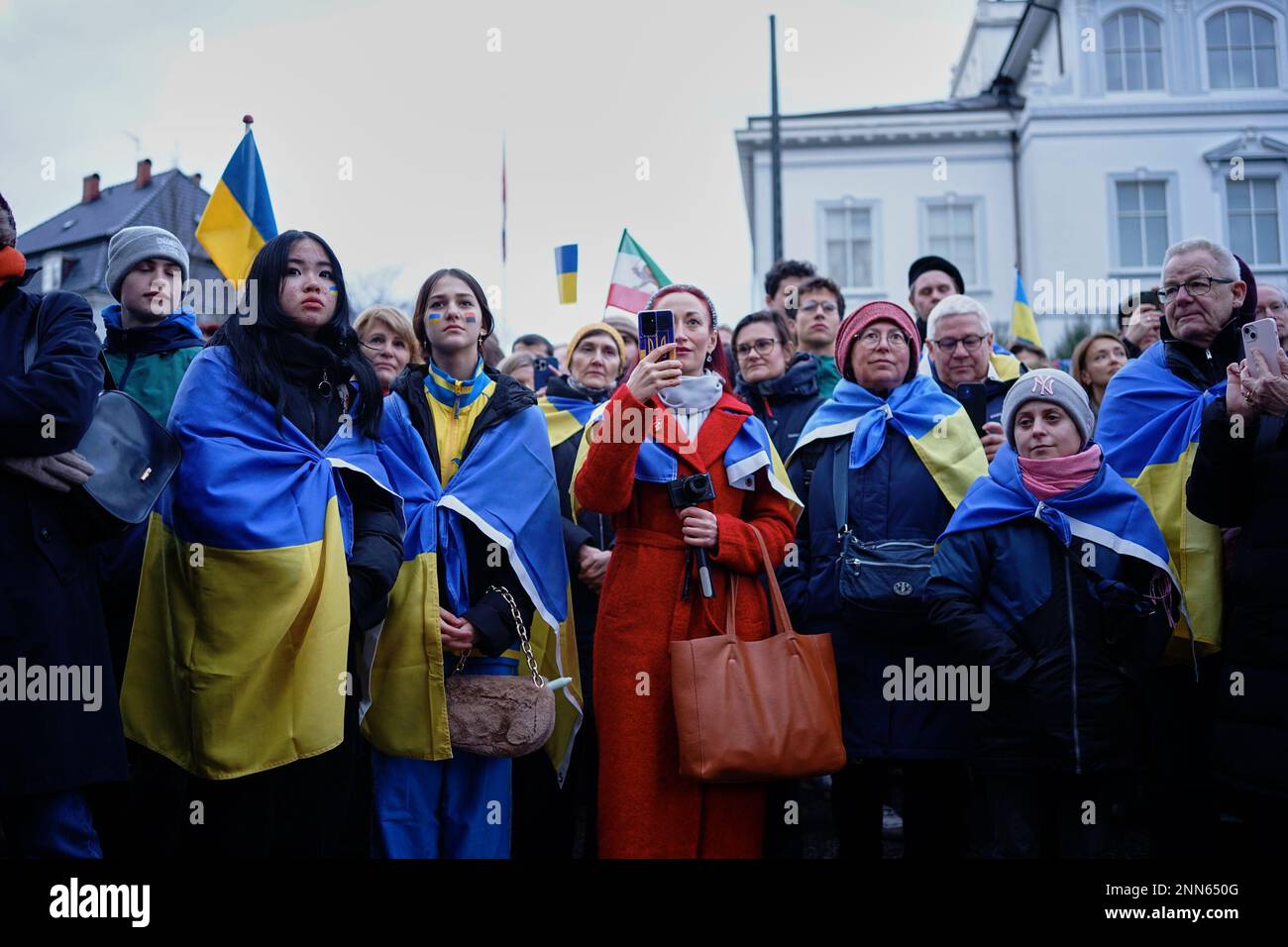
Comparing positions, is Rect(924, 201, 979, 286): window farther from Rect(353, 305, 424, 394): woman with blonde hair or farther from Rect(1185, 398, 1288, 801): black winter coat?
Rect(1185, 398, 1288, 801): black winter coat

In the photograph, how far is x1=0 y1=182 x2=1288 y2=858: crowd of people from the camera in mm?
3125

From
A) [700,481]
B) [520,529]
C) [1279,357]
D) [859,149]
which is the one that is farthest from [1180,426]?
[859,149]

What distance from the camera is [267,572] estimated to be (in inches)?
124

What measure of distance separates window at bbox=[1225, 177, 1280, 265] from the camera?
21.8 m

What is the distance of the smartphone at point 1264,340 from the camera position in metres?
3.41

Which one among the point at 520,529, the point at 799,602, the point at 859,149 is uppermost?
the point at 859,149

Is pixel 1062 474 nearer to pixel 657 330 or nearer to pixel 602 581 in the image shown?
pixel 657 330

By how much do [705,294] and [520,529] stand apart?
48.5 inches

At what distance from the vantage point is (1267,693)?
3.19 metres

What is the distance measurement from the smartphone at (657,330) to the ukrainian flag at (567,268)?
3.70 metres

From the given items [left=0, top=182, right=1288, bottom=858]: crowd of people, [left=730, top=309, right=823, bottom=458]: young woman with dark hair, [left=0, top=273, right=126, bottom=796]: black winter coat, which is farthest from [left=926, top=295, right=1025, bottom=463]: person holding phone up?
[left=0, top=273, right=126, bottom=796]: black winter coat

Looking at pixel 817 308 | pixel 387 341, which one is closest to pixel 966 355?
pixel 817 308

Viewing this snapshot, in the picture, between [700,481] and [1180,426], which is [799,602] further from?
[1180,426]

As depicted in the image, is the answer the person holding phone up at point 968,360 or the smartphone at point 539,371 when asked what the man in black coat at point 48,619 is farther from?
the smartphone at point 539,371
